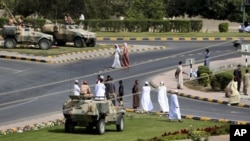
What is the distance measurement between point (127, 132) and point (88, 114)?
1.45 meters

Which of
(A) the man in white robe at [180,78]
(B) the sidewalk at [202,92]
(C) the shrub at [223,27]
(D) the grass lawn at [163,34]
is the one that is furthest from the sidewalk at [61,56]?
(C) the shrub at [223,27]

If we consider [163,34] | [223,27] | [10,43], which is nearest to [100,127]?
[10,43]

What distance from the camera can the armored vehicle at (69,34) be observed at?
49.9 metres

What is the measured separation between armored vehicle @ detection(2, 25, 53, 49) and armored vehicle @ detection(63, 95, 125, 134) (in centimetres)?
2289

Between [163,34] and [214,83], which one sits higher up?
[163,34]

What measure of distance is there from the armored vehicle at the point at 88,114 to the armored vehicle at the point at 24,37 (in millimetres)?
22893

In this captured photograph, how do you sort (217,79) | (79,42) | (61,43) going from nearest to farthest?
(217,79) < (79,42) < (61,43)

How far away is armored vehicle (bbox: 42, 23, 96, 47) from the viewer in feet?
164

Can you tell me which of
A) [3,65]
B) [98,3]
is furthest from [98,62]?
[98,3]

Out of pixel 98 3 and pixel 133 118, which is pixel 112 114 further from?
pixel 98 3

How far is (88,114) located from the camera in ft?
79.8

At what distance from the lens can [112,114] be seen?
25281 millimetres

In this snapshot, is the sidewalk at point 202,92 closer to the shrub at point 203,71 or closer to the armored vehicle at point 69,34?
the shrub at point 203,71

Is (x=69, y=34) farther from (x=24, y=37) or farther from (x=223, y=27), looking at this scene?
(x=223, y=27)
